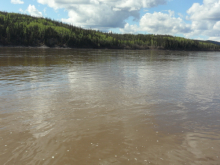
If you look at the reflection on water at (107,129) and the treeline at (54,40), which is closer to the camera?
the reflection on water at (107,129)

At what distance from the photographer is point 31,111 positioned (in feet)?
23.4

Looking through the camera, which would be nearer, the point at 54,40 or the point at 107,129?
the point at 107,129

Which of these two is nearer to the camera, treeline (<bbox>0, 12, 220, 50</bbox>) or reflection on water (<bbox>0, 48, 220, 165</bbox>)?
reflection on water (<bbox>0, 48, 220, 165</bbox>)

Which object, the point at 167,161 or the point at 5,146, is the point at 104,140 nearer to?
the point at 167,161

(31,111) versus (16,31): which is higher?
(16,31)

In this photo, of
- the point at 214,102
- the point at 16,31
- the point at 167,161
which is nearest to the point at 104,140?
the point at 167,161

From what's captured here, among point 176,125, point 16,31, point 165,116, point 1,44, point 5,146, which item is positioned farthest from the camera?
point 16,31

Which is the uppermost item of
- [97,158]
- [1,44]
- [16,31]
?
[16,31]

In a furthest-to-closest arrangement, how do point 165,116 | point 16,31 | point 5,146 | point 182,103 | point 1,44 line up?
point 16,31, point 1,44, point 182,103, point 165,116, point 5,146

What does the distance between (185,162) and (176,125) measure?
2044mm

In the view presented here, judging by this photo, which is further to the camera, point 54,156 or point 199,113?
point 199,113

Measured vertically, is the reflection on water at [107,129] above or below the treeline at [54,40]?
below

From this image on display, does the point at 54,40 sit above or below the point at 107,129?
above

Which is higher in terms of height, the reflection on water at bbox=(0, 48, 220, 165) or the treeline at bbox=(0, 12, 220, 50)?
the treeline at bbox=(0, 12, 220, 50)
